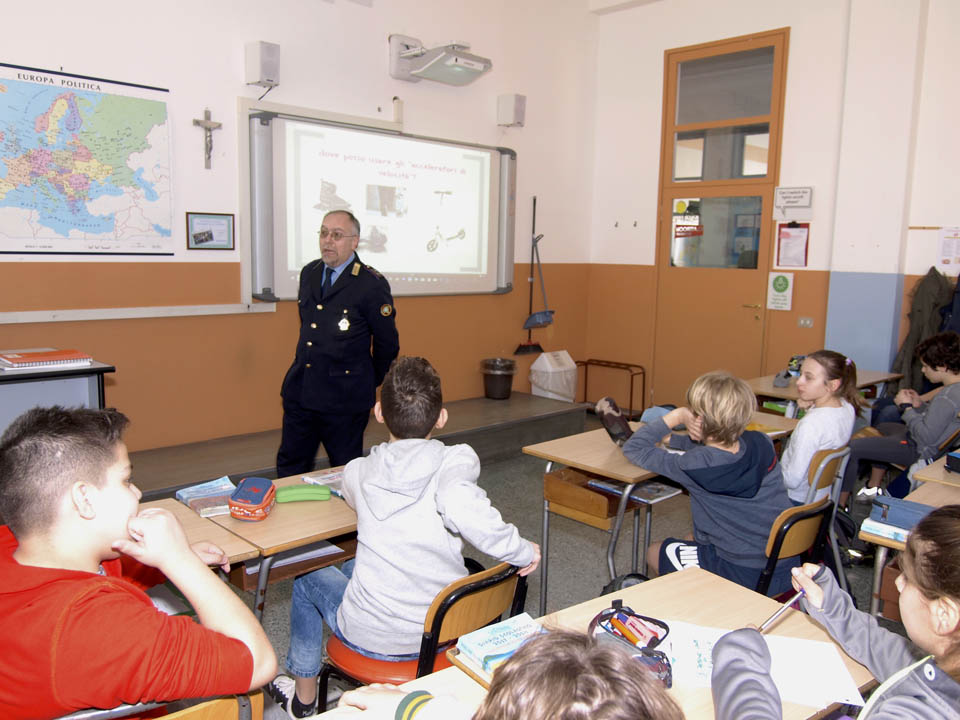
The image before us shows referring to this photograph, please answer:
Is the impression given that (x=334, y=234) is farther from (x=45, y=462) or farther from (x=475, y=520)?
(x=45, y=462)

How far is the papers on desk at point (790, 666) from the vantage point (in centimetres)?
139

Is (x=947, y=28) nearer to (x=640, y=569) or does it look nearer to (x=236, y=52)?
(x=640, y=569)

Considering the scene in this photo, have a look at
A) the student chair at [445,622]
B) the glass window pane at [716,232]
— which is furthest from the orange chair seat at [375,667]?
the glass window pane at [716,232]

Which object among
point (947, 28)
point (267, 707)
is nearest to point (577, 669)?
point (267, 707)

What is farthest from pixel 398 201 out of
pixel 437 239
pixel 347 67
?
pixel 347 67

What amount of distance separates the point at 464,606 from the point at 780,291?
4.92m

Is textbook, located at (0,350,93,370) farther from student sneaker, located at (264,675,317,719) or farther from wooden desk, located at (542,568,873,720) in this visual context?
wooden desk, located at (542,568,873,720)

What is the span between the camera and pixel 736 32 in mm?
5965

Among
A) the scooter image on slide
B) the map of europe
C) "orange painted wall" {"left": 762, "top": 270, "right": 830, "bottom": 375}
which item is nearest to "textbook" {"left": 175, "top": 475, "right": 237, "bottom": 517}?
the map of europe

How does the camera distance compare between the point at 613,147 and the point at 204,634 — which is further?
the point at 613,147

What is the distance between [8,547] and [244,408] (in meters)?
3.60

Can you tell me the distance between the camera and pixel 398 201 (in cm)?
538

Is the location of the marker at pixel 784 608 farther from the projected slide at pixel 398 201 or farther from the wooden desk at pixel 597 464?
the projected slide at pixel 398 201

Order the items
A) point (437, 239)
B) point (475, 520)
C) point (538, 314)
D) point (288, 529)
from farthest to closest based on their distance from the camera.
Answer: point (538, 314) < point (437, 239) < point (288, 529) < point (475, 520)
